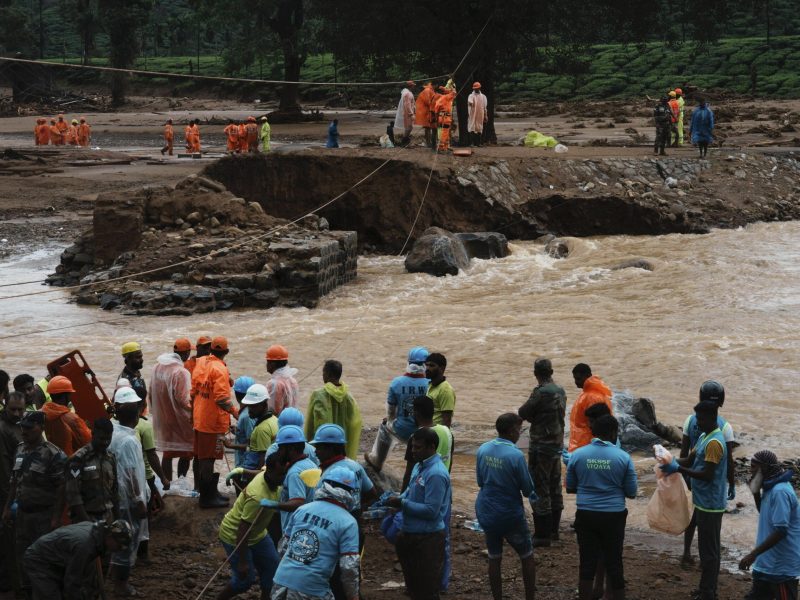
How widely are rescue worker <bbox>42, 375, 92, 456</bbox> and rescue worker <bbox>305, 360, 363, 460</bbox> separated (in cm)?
152

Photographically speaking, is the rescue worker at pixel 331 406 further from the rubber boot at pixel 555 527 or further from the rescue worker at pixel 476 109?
the rescue worker at pixel 476 109

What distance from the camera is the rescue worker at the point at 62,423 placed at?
7730 mm

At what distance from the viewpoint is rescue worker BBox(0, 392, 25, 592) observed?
754 centimetres

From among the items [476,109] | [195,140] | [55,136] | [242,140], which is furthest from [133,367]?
[55,136]

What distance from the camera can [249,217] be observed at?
22.1m

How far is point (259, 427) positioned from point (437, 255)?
1446cm

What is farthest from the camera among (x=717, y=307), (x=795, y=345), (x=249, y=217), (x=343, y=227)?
(x=343, y=227)

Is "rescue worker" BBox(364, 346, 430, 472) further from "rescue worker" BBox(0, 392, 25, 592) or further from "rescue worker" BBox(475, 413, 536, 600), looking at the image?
"rescue worker" BBox(0, 392, 25, 592)

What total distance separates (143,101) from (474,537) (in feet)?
196

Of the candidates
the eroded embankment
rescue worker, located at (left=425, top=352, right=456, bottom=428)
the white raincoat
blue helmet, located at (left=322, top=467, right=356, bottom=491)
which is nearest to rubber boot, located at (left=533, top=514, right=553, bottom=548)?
rescue worker, located at (left=425, top=352, right=456, bottom=428)

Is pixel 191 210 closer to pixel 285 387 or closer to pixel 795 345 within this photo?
pixel 795 345

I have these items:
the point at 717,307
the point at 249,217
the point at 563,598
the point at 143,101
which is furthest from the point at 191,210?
the point at 143,101

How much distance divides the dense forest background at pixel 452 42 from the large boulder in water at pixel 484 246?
5982mm

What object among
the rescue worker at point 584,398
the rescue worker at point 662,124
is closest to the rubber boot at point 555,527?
the rescue worker at point 584,398
